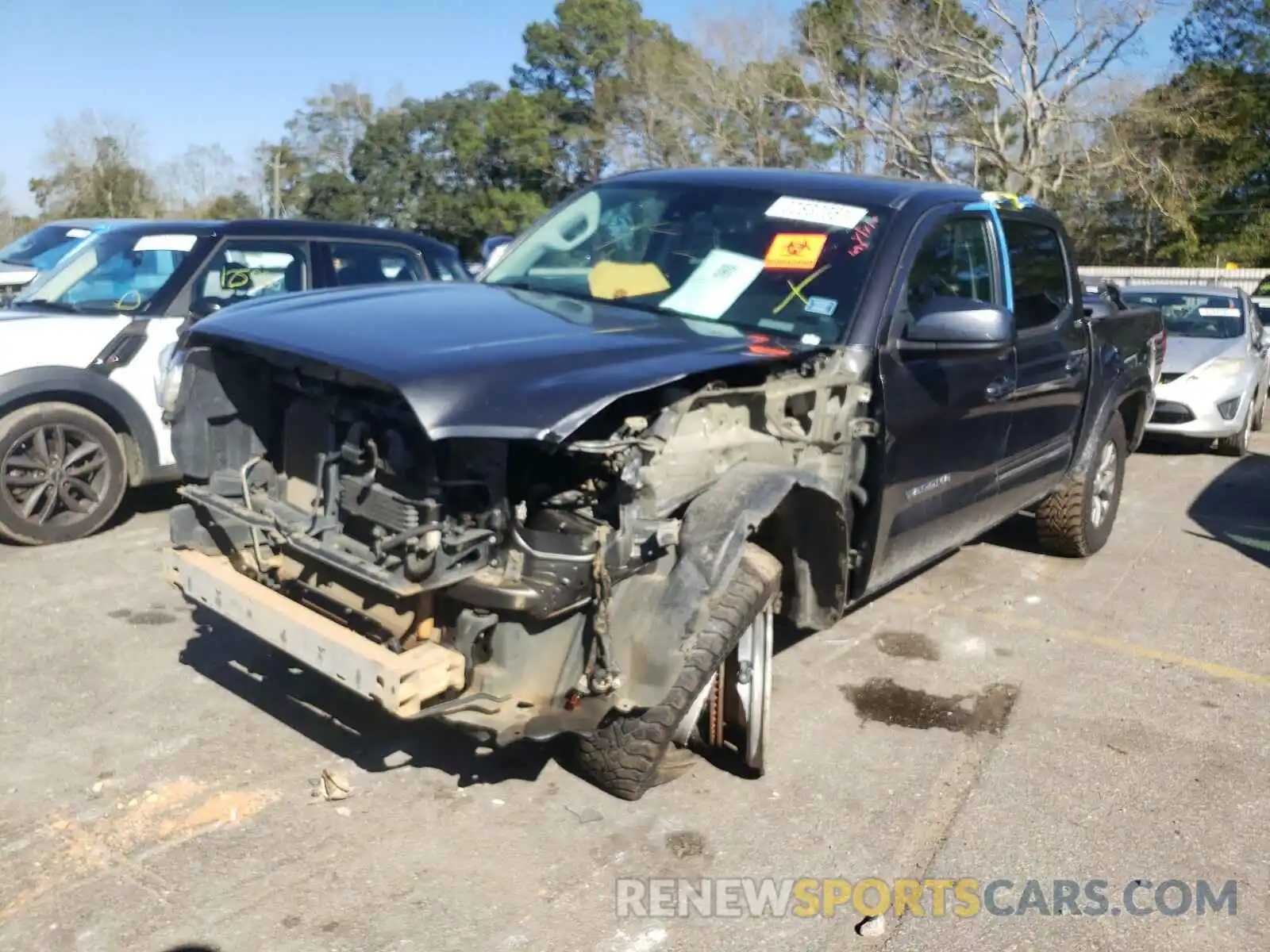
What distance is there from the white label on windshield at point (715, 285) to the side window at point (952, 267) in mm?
583

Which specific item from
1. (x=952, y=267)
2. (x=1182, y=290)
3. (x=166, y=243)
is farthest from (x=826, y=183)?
(x=1182, y=290)

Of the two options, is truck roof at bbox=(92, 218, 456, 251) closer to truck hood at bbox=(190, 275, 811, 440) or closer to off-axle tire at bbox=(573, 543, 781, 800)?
truck hood at bbox=(190, 275, 811, 440)

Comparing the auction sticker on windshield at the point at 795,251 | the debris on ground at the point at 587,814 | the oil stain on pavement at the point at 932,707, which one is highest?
the auction sticker on windshield at the point at 795,251

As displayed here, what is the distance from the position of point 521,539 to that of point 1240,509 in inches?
276

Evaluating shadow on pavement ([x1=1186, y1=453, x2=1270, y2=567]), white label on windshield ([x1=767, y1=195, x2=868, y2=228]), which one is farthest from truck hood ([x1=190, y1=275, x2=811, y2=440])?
shadow on pavement ([x1=1186, y1=453, x2=1270, y2=567])

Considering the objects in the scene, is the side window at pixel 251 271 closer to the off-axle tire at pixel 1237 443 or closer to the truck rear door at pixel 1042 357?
the truck rear door at pixel 1042 357

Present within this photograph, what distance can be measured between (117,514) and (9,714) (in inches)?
111

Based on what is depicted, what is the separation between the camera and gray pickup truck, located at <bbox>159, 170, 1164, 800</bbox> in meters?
3.05

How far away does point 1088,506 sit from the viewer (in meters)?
6.40

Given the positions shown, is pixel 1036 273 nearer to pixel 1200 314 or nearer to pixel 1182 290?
pixel 1200 314

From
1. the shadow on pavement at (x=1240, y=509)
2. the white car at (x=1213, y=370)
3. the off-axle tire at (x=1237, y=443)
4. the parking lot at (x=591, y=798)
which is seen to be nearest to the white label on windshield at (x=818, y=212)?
the parking lot at (x=591, y=798)

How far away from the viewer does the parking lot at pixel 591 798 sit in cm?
307

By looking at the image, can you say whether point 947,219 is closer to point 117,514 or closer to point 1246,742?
point 1246,742

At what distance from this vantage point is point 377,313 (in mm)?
3650
